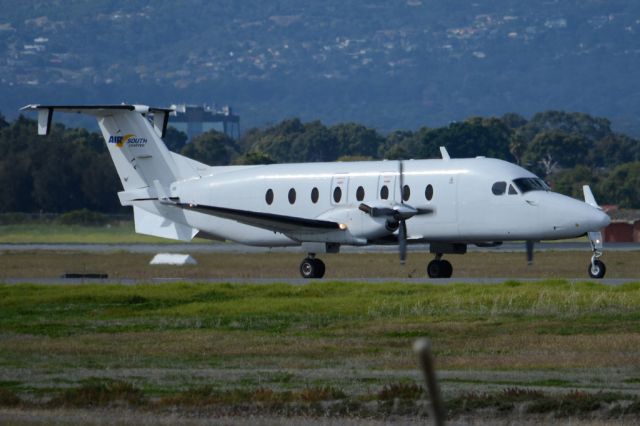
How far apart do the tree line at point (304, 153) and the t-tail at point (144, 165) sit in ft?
160

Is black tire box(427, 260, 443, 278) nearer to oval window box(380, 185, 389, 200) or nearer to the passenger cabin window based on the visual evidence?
oval window box(380, 185, 389, 200)

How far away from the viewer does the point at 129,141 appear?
44.4m

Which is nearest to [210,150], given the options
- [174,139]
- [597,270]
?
[174,139]

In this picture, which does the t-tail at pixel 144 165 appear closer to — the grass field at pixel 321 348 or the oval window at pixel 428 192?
the grass field at pixel 321 348

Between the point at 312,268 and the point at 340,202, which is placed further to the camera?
the point at 312,268

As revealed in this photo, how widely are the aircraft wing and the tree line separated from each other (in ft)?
172

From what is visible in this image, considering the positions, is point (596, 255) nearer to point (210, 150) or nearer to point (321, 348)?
point (321, 348)

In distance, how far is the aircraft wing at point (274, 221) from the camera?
1563 inches

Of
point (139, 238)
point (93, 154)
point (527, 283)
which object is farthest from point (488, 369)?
point (93, 154)

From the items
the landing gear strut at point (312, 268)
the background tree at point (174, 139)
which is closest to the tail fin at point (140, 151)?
the landing gear strut at point (312, 268)

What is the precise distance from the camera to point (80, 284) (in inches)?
1507

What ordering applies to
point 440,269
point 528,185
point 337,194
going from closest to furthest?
point 528,185, point 337,194, point 440,269

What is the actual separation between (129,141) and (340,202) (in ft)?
24.9

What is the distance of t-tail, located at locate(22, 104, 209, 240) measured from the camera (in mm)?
44156
